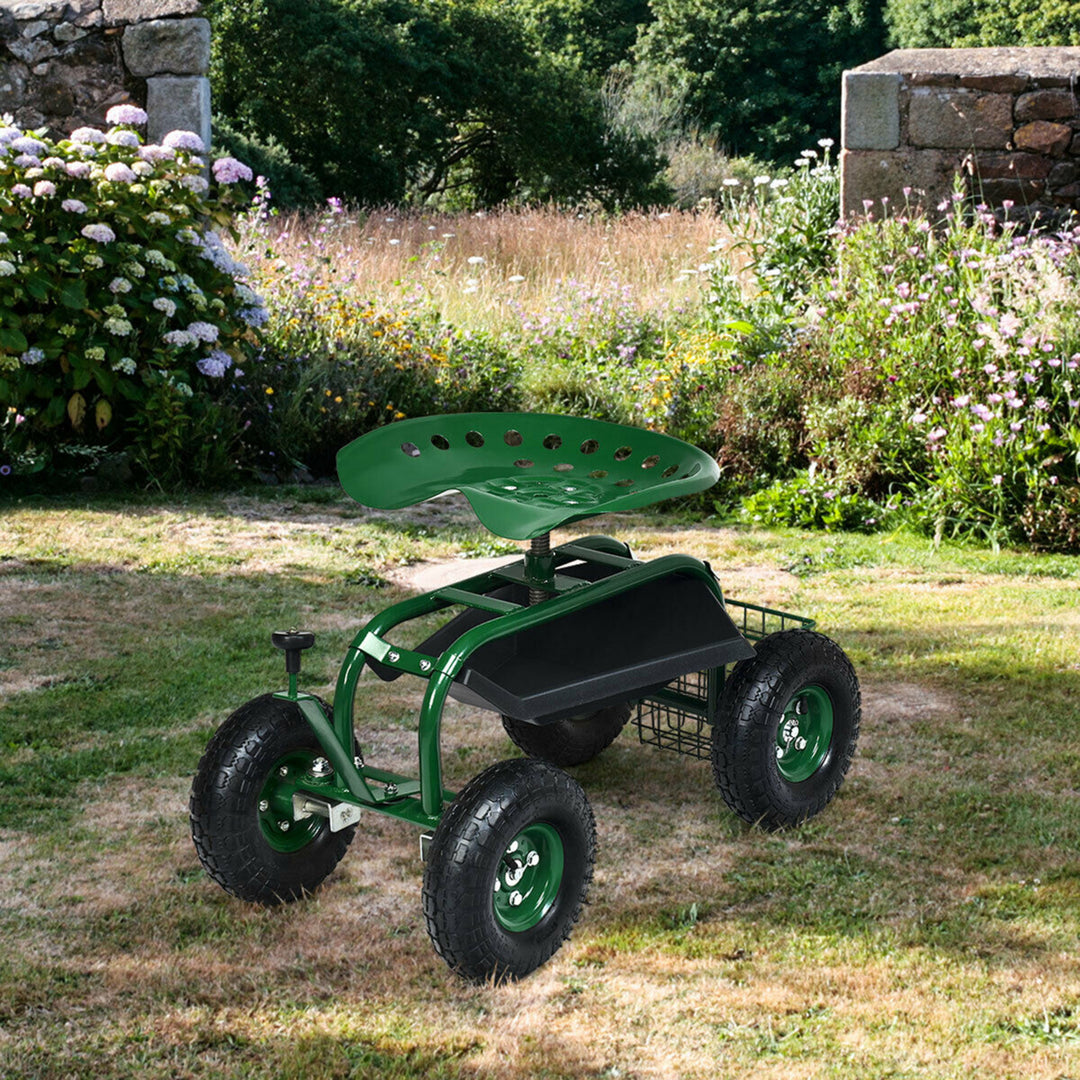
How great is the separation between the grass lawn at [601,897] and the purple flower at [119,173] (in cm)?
234

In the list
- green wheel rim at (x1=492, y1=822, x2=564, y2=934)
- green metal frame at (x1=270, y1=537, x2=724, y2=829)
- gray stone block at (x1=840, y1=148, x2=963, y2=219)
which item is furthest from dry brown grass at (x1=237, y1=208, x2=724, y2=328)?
green wheel rim at (x1=492, y1=822, x2=564, y2=934)

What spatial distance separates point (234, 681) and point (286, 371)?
3.30 meters

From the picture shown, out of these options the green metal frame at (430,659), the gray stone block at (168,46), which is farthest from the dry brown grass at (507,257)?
the green metal frame at (430,659)

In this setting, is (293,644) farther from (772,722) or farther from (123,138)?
(123,138)

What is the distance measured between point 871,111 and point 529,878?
18.5 feet

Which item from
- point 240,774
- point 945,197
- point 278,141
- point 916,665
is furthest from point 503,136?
point 240,774

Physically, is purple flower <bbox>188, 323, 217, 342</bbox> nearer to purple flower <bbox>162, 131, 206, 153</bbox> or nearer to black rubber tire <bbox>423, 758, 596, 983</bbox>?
purple flower <bbox>162, 131, 206, 153</bbox>

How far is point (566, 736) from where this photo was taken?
354 centimetres

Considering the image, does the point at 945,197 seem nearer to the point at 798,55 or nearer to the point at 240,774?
the point at 240,774

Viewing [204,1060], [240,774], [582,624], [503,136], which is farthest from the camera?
[503,136]

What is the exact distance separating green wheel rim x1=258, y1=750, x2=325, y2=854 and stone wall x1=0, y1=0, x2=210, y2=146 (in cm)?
525

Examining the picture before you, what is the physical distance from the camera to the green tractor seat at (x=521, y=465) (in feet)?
9.00

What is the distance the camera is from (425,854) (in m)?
2.43

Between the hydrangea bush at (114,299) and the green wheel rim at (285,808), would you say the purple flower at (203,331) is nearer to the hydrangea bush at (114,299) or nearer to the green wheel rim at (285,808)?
the hydrangea bush at (114,299)
